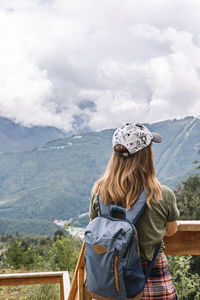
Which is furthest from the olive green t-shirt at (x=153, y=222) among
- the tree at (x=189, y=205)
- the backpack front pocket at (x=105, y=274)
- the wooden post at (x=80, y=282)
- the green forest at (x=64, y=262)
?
the tree at (x=189, y=205)

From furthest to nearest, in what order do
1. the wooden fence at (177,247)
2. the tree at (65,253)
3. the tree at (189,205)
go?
the tree at (189,205), the tree at (65,253), the wooden fence at (177,247)

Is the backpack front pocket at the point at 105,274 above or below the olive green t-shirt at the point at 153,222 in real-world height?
below

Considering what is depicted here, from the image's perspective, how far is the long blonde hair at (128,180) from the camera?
46.9 inches

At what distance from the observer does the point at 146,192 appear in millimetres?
1188

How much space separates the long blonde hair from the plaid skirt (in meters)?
0.27

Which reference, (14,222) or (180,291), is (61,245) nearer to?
(180,291)

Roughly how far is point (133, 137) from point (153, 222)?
13.4 inches

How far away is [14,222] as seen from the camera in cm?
10188

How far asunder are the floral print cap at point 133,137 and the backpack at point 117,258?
200mm

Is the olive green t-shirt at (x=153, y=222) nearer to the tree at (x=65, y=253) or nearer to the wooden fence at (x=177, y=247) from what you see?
the wooden fence at (x=177, y=247)

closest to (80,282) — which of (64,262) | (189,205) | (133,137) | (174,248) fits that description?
(174,248)

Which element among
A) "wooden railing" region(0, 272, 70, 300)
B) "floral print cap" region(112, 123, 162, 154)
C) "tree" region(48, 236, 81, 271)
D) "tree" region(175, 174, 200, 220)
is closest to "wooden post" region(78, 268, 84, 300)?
"floral print cap" region(112, 123, 162, 154)

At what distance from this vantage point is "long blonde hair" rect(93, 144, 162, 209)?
1190 mm

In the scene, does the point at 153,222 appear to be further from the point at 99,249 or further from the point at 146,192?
the point at 99,249
